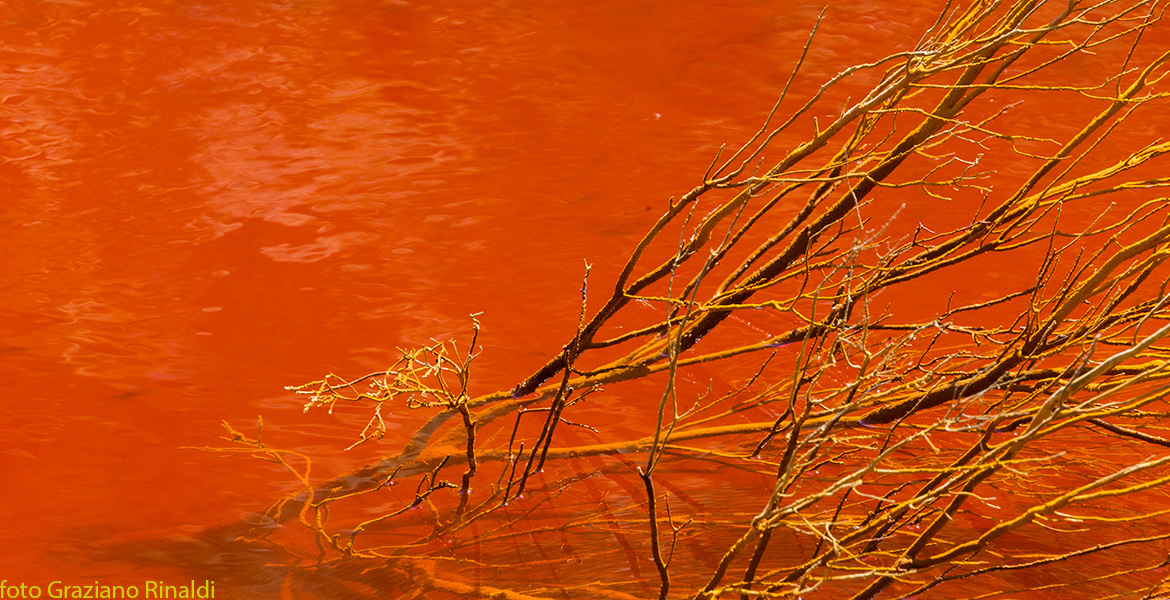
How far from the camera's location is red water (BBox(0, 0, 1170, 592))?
2.34 m

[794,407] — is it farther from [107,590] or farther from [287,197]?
[287,197]

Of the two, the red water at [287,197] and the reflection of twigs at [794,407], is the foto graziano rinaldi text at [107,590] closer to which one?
the red water at [287,197]

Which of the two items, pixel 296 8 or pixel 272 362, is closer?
pixel 272 362

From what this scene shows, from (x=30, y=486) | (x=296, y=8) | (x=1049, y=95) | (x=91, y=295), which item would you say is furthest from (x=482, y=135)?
(x=1049, y=95)

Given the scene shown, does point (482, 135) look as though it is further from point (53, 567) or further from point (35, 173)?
point (53, 567)

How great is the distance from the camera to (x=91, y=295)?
2742mm

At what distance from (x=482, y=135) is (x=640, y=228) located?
2.77ft

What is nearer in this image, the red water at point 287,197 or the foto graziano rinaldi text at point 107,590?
the foto graziano rinaldi text at point 107,590

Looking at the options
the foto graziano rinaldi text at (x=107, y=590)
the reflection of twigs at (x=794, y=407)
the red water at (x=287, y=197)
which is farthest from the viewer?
the red water at (x=287, y=197)

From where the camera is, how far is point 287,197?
10.5ft

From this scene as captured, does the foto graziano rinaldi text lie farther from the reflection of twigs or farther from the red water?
the reflection of twigs

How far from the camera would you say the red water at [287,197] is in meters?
2.34

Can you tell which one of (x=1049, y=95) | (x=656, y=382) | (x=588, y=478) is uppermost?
(x=1049, y=95)

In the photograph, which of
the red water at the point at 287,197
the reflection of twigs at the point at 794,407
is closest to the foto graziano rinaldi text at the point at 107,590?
the red water at the point at 287,197
